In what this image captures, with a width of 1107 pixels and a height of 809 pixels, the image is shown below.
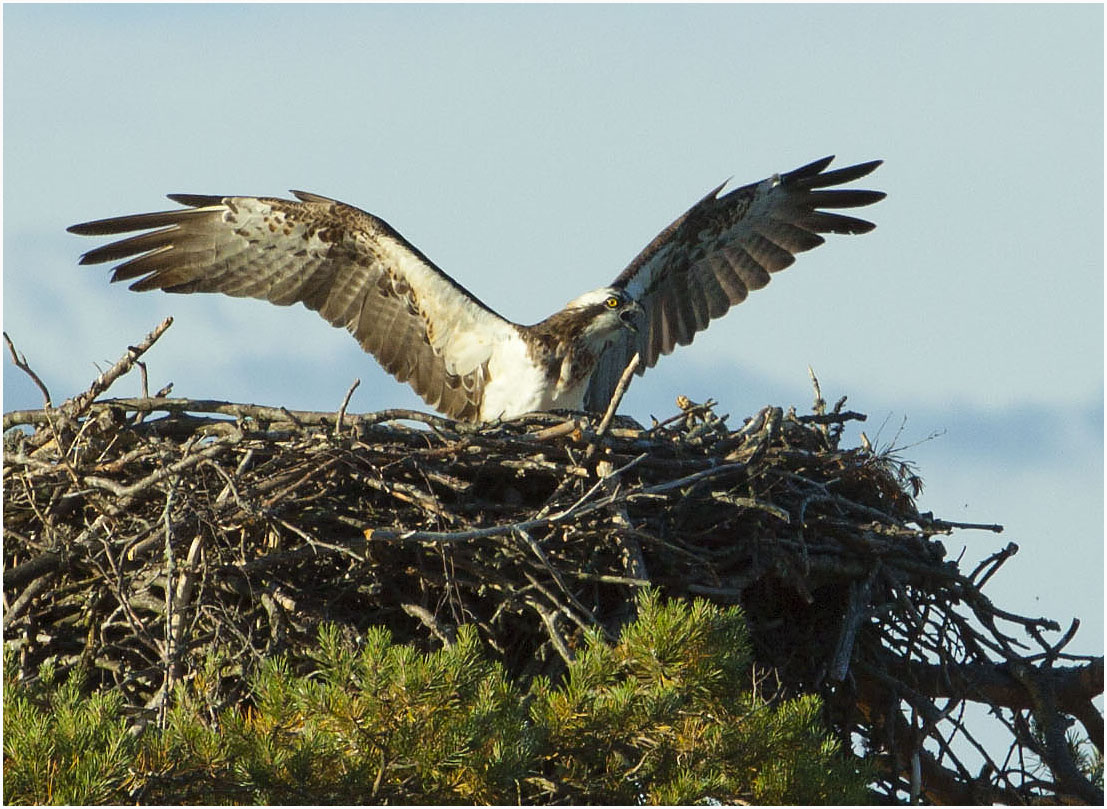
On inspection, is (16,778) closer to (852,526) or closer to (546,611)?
(546,611)

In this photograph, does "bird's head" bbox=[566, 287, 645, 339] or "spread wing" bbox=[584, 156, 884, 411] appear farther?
"spread wing" bbox=[584, 156, 884, 411]

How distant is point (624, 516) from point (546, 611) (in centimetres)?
53

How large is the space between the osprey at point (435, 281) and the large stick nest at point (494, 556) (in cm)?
119

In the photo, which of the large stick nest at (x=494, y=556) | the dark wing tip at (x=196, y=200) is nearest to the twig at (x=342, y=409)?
the large stick nest at (x=494, y=556)

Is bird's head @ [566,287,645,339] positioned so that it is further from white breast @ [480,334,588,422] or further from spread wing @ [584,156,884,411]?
spread wing @ [584,156,884,411]

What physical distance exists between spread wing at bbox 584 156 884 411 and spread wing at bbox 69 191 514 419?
1.22 meters

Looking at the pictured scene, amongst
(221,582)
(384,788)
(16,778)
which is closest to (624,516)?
(221,582)

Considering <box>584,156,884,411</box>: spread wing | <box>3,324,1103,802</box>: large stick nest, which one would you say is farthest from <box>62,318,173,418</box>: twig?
<box>584,156,884,411</box>: spread wing

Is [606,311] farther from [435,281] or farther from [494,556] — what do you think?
[494,556]

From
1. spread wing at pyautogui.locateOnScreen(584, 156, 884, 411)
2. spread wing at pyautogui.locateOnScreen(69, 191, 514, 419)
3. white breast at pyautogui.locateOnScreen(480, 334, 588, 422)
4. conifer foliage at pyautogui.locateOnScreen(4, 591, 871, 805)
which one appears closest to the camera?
conifer foliage at pyautogui.locateOnScreen(4, 591, 871, 805)

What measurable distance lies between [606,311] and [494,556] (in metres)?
2.41

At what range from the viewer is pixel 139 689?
6547 mm

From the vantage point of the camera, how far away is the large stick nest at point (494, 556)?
633 cm

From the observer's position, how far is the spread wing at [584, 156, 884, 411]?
9406 mm
